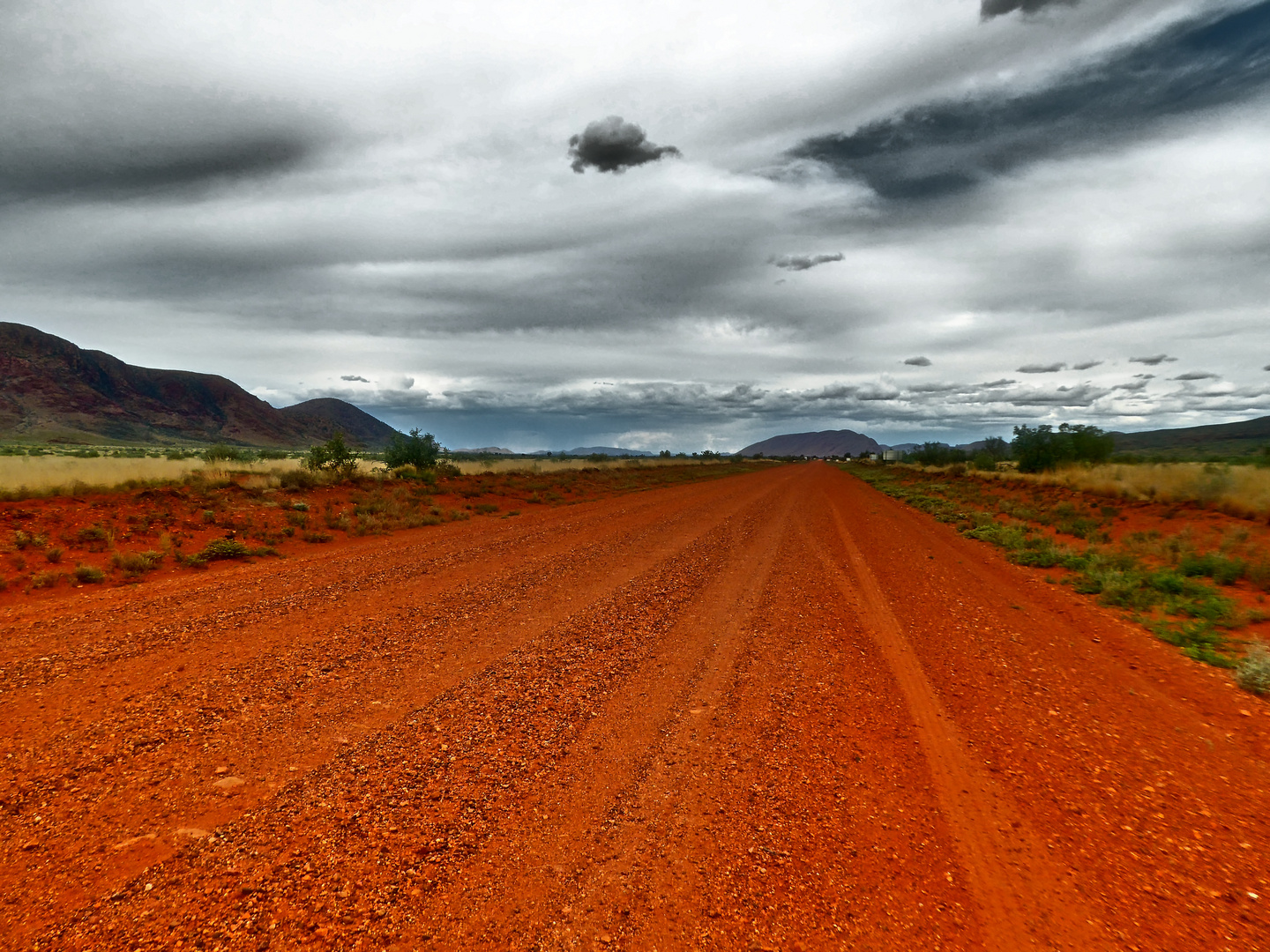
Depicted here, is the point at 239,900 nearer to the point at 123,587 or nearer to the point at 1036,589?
the point at 123,587

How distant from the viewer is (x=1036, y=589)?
34.8ft

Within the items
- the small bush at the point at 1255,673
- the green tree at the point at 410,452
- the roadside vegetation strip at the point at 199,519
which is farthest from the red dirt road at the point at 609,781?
the green tree at the point at 410,452

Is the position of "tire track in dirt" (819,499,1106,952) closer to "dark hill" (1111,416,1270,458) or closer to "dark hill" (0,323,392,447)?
"dark hill" (0,323,392,447)

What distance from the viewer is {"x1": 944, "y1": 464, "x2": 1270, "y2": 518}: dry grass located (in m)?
15.6

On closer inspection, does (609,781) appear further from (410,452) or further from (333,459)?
(410,452)

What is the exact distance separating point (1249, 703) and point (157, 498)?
20.1m

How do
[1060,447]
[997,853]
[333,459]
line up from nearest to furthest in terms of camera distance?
[997,853] < [333,459] < [1060,447]

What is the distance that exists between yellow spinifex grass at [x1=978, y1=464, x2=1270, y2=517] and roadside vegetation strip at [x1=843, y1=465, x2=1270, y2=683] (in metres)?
1.98

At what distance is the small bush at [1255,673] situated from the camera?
612cm

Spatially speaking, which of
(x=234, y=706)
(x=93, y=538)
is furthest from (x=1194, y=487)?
(x=93, y=538)

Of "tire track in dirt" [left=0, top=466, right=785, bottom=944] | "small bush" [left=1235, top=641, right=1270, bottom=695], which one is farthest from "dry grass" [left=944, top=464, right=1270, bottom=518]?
"tire track in dirt" [left=0, top=466, right=785, bottom=944]

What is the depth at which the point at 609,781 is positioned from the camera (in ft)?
13.3

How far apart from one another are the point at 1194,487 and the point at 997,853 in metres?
21.3

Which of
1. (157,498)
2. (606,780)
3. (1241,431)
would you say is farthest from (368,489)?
(1241,431)
